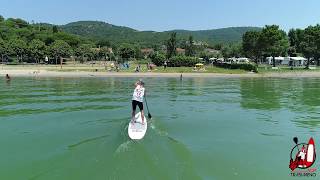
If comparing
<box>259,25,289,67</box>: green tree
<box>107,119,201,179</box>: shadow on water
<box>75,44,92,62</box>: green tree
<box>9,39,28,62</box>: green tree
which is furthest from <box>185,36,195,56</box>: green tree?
<box>107,119,201,179</box>: shadow on water

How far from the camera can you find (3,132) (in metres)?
21.3

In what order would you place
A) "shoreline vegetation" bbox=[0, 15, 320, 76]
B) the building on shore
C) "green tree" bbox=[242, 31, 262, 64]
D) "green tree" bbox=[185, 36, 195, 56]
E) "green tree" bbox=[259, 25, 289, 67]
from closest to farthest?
"shoreline vegetation" bbox=[0, 15, 320, 76]
"green tree" bbox=[259, 25, 289, 67]
"green tree" bbox=[242, 31, 262, 64]
the building on shore
"green tree" bbox=[185, 36, 195, 56]

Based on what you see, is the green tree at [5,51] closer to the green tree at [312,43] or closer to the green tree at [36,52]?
the green tree at [36,52]

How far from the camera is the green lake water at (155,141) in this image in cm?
1377

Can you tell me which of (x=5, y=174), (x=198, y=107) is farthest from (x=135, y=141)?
(x=198, y=107)

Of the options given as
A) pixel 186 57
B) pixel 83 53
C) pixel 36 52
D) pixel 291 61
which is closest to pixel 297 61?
pixel 291 61

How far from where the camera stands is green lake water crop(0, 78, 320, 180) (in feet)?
45.2

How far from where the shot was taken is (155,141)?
58.2ft

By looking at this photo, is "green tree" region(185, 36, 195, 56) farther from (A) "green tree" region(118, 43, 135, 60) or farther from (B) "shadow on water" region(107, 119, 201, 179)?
(B) "shadow on water" region(107, 119, 201, 179)

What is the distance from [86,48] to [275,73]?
293 ft

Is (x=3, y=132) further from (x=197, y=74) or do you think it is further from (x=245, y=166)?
(x=197, y=74)

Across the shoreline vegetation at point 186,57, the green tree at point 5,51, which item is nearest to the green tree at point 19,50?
the shoreline vegetation at point 186,57

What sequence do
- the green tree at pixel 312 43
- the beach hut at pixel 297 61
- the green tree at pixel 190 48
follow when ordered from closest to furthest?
1. the green tree at pixel 312 43
2. the beach hut at pixel 297 61
3. the green tree at pixel 190 48

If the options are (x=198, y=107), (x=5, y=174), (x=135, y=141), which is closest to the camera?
(x=5, y=174)
